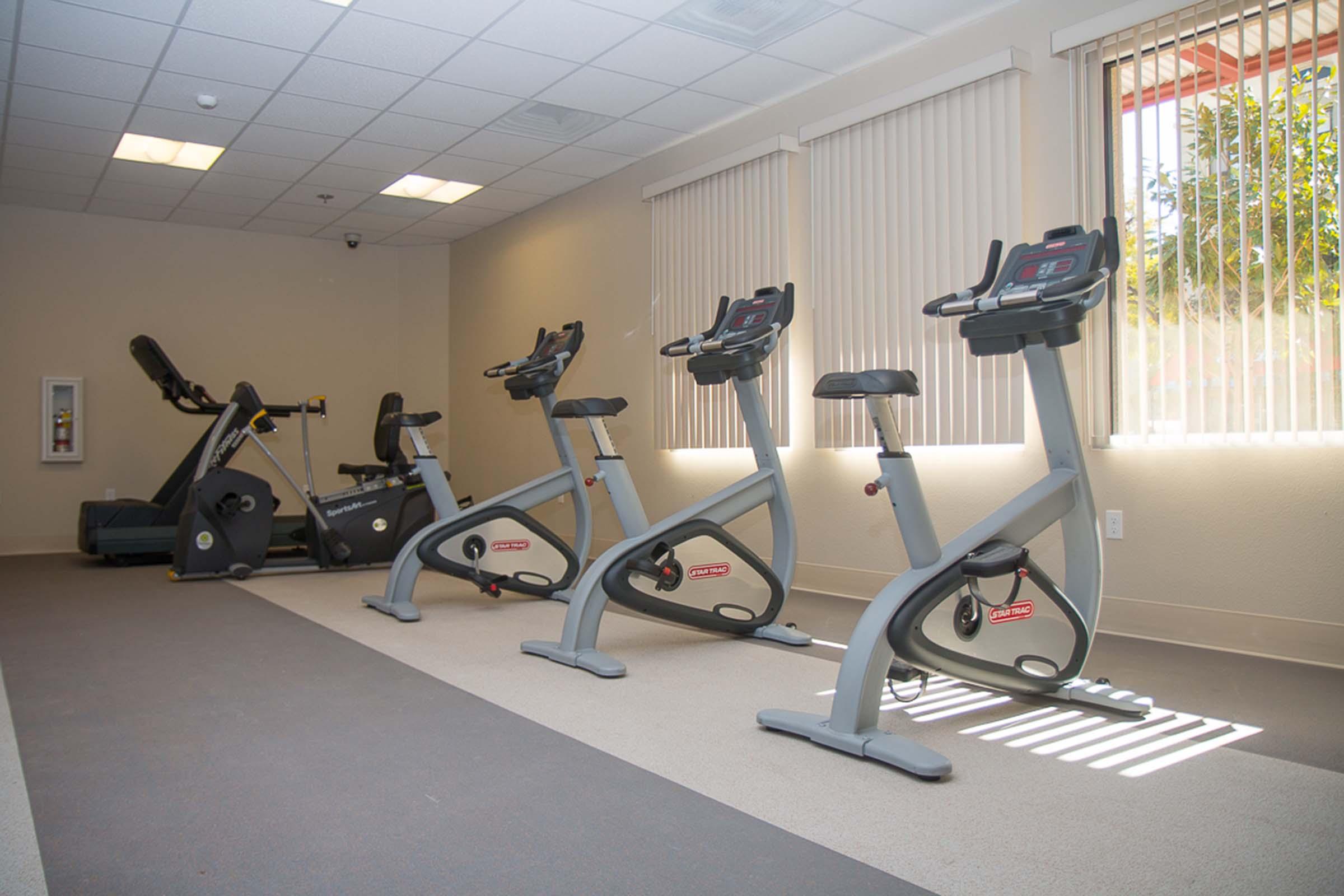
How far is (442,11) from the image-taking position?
4320 millimetres

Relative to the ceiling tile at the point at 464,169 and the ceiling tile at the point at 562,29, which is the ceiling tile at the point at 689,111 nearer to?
the ceiling tile at the point at 562,29

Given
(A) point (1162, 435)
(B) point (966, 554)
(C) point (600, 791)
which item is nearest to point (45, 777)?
(C) point (600, 791)

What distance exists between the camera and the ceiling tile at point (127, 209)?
7.50 meters

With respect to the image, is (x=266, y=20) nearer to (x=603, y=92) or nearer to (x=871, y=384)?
(x=603, y=92)

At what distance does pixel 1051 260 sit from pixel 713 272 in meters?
3.46

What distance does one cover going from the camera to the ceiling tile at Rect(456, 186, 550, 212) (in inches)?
290

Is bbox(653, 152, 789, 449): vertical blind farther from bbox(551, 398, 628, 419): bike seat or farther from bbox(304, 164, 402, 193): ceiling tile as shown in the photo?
bbox(304, 164, 402, 193): ceiling tile

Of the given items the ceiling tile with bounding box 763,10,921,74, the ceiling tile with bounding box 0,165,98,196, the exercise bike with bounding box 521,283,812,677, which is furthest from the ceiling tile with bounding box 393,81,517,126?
the ceiling tile with bounding box 0,165,98,196

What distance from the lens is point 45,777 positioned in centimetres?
229

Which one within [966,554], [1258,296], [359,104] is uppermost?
[359,104]

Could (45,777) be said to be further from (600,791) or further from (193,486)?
(193,486)

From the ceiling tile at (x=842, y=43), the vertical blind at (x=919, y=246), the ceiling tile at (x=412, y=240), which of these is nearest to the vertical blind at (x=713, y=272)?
the vertical blind at (x=919, y=246)

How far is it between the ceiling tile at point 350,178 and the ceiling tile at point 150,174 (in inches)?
31.7

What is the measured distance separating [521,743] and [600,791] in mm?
440
